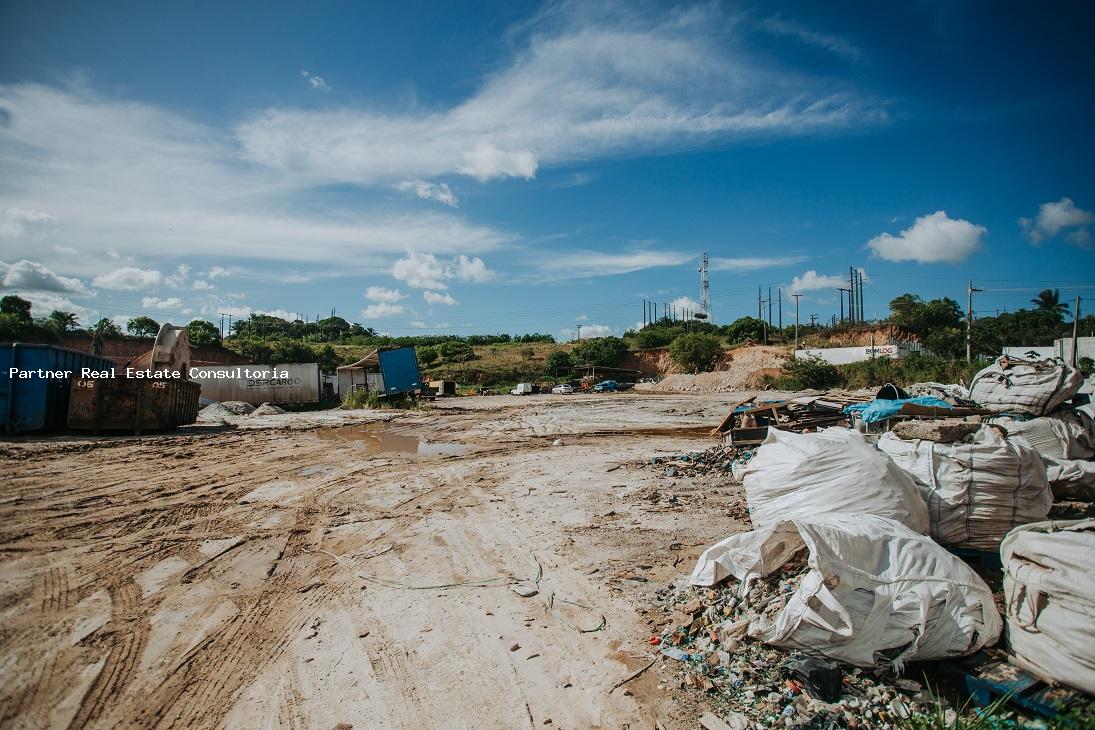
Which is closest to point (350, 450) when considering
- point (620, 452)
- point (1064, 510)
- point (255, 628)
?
point (620, 452)

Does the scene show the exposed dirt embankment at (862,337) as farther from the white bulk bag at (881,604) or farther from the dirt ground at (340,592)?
the white bulk bag at (881,604)

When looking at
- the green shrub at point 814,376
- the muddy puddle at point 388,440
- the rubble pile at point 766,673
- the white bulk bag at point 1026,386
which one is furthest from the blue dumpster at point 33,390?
the green shrub at point 814,376

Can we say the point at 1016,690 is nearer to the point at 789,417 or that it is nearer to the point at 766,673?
the point at 766,673

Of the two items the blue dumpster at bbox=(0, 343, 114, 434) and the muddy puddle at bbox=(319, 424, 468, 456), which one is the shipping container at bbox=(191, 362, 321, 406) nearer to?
Result: the muddy puddle at bbox=(319, 424, 468, 456)

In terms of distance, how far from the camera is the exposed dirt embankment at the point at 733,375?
36281 mm

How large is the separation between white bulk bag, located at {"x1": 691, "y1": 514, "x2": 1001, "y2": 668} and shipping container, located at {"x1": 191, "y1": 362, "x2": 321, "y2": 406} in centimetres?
2565

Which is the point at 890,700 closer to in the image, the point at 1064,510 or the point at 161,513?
the point at 1064,510

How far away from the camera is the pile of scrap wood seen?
26.7ft

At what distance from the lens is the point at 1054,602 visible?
94.2 inches

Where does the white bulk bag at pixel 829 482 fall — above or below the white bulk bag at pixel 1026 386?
below

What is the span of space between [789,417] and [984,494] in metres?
5.23

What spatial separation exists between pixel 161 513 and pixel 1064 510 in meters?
9.82

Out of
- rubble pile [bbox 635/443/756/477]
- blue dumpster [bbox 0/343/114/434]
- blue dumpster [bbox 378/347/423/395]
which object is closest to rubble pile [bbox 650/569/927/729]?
rubble pile [bbox 635/443/756/477]

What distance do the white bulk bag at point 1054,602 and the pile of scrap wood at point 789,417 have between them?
17.9 feet
